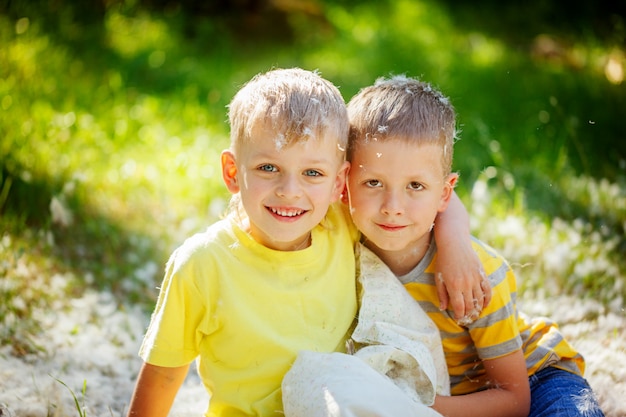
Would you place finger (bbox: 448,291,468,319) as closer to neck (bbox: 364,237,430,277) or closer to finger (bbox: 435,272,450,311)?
finger (bbox: 435,272,450,311)

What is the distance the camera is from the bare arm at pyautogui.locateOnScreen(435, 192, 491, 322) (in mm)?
2057

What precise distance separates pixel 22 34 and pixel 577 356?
4327 mm

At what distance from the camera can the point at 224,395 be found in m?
1.93

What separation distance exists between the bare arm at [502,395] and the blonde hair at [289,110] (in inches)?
30.7

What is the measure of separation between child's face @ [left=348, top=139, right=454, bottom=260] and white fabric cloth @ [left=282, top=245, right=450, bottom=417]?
0.14 m

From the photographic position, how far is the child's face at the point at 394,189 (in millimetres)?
1992

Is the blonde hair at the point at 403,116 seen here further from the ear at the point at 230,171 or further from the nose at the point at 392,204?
the ear at the point at 230,171

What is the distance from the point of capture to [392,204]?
78.4 inches

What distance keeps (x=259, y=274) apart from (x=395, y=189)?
0.44 metres

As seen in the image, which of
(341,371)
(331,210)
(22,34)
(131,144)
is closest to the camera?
(341,371)

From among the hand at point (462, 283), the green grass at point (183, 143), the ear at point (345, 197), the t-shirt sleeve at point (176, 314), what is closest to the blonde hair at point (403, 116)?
the ear at point (345, 197)

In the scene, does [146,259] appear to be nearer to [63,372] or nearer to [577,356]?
[63,372]

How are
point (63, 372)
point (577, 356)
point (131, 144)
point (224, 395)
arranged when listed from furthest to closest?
1. point (131, 144)
2. point (63, 372)
3. point (577, 356)
4. point (224, 395)

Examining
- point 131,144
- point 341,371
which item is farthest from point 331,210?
point 131,144
